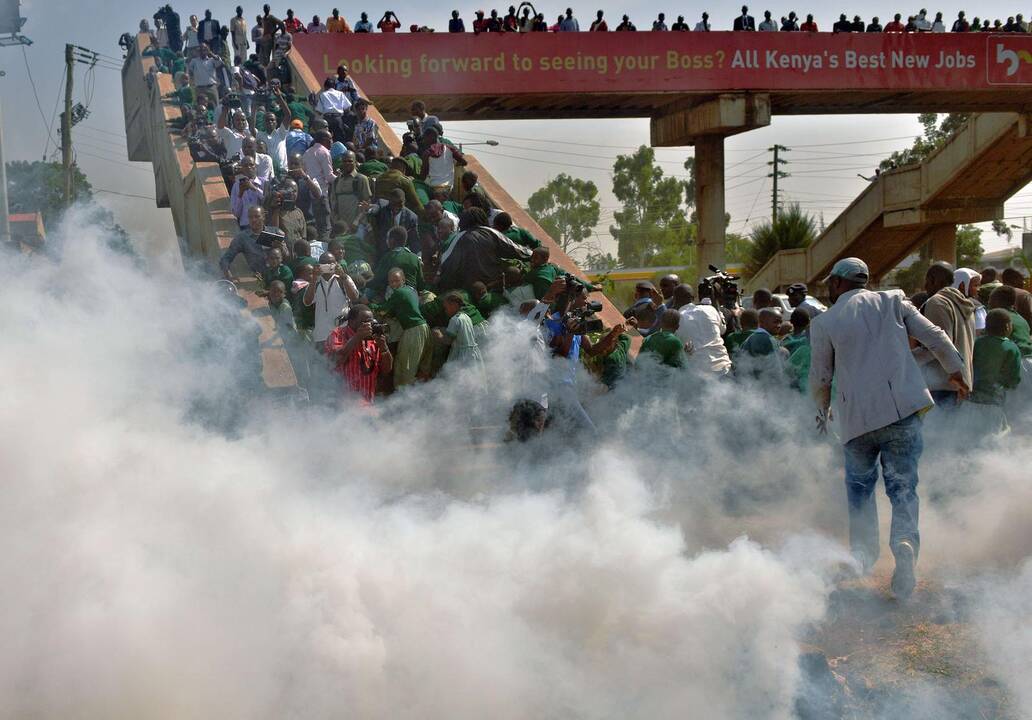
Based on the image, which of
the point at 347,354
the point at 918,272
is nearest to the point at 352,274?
the point at 347,354

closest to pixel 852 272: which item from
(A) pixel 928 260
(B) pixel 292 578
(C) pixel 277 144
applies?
(B) pixel 292 578

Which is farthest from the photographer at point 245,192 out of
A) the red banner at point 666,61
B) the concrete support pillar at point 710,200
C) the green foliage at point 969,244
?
Answer: the green foliage at point 969,244

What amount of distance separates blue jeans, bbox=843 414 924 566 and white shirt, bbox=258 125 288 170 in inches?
332

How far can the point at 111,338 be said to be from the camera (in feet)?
15.4

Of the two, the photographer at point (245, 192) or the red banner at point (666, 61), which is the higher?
the red banner at point (666, 61)

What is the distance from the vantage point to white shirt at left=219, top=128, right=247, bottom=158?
41.8 feet

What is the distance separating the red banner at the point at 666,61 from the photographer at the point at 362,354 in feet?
51.7

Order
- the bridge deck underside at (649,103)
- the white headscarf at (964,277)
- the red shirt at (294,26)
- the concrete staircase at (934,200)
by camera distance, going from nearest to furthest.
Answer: the white headscarf at (964,277) → the red shirt at (294,26) → the bridge deck underside at (649,103) → the concrete staircase at (934,200)

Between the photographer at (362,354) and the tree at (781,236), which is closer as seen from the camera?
the photographer at (362,354)

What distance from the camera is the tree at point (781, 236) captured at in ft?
115

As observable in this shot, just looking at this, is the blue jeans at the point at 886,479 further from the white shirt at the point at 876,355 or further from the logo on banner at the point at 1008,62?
the logo on banner at the point at 1008,62

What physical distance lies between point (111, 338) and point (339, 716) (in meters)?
2.03

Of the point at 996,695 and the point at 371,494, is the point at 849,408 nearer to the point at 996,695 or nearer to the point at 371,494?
the point at 996,695

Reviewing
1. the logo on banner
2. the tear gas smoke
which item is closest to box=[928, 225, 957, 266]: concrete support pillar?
the logo on banner
